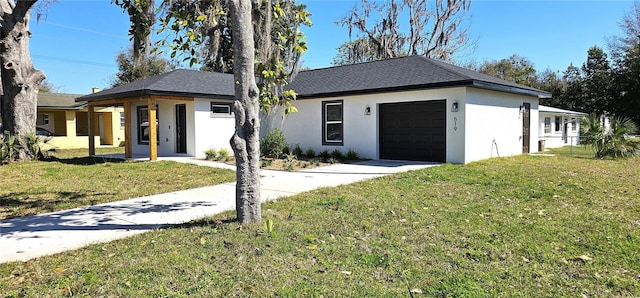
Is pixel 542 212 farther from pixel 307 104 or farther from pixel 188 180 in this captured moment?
pixel 307 104

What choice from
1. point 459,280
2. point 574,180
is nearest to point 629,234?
point 459,280

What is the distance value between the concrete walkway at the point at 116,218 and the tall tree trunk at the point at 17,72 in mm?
9257

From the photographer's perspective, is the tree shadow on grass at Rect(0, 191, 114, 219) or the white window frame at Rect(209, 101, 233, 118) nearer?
the tree shadow on grass at Rect(0, 191, 114, 219)

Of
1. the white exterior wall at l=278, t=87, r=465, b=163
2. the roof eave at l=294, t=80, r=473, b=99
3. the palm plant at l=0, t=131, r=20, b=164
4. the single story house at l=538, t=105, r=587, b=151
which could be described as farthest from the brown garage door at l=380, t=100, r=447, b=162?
the palm plant at l=0, t=131, r=20, b=164

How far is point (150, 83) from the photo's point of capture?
14195mm

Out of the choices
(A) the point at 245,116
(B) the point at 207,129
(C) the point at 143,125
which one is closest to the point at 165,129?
(C) the point at 143,125

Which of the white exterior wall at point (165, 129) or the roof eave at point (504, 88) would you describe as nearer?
the roof eave at point (504, 88)

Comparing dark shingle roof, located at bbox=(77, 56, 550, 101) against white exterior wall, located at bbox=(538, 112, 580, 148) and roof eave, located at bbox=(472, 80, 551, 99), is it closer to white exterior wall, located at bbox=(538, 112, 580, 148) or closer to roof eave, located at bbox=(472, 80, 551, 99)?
roof eave, located at bbox=(472, 80, 551, 99)

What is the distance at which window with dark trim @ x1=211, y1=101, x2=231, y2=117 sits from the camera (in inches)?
605

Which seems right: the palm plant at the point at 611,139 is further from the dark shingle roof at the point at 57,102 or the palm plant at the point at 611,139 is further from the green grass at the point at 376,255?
the dark shingle roof at the point at 57,102

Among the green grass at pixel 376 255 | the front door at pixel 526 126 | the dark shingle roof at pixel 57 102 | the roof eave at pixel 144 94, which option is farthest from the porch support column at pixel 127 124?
the front door at pixel 526 126

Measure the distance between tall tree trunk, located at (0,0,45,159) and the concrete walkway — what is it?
926cm

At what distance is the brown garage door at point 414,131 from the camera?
12.5 m

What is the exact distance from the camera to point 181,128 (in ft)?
52.0
